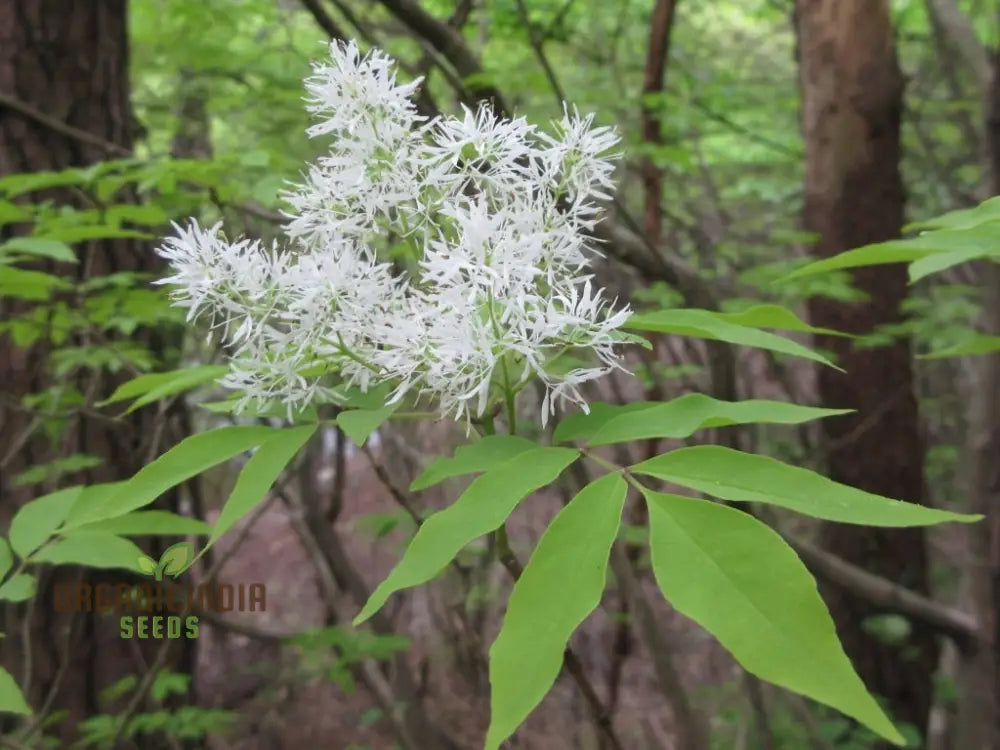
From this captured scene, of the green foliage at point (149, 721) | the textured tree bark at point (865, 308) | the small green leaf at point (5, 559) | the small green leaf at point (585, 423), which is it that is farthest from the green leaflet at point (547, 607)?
the textured tree bark at point (865, 308)

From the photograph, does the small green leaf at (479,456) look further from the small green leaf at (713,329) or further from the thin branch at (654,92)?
the thin branch at (654,92)

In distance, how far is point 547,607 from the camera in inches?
21.8

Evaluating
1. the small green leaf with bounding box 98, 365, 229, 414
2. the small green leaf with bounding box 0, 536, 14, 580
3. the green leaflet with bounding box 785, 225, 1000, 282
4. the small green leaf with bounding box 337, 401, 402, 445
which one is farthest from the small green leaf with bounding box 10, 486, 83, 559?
the green leaflet with bounding box 785, 225, 1000, 282

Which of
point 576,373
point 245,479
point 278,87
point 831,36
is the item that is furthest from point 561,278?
point 831,36

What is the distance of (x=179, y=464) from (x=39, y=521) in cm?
48

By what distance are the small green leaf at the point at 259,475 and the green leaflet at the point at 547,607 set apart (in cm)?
27

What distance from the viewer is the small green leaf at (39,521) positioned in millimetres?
1071

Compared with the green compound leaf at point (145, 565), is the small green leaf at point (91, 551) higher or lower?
higher

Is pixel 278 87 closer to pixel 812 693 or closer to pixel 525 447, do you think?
pixel 525 447

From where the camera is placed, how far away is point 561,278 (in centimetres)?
85

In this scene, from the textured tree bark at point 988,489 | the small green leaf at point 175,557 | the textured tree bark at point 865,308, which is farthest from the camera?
the textured tree bark at point 865,308

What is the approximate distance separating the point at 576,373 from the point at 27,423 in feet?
7.39

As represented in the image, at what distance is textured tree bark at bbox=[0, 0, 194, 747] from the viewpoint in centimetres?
238

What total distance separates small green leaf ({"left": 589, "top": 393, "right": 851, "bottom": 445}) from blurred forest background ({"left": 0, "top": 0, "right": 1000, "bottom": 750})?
0.45 metres
